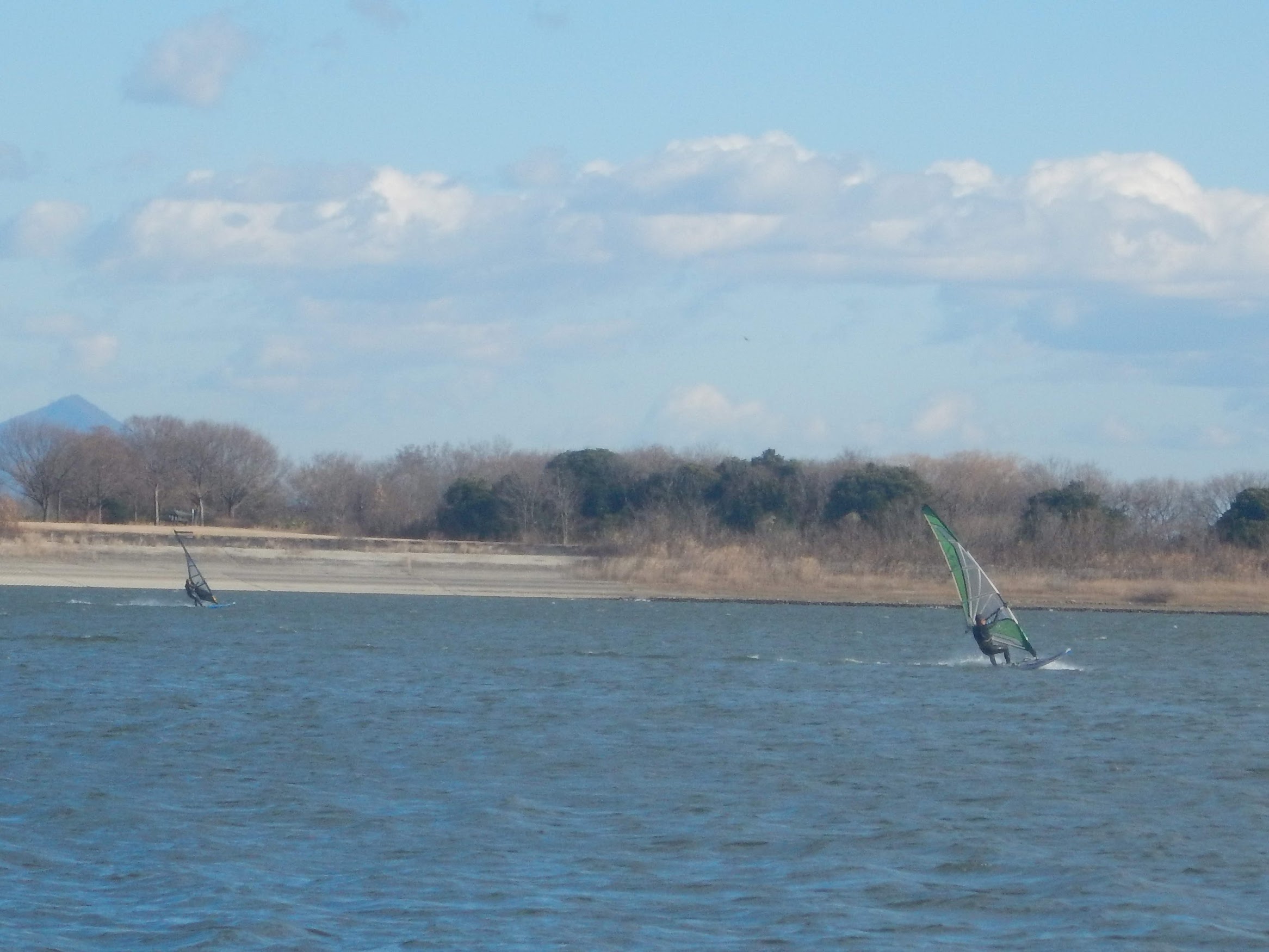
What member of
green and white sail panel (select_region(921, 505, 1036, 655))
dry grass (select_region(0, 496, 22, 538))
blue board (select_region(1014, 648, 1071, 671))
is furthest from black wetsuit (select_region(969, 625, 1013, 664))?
dry grass (select_region(0, 496, 22, 538))

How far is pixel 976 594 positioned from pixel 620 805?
13.9m

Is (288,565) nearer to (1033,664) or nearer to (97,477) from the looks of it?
(97,477)

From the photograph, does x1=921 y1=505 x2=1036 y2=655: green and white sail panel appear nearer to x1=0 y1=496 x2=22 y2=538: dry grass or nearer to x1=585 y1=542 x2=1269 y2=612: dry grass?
x1=585 y1=542 x2=1269 y2=612: dry grass

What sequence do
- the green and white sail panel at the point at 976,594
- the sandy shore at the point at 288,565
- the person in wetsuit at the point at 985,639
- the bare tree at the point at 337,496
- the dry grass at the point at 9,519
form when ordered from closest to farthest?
the green and white sail panel at the point at 976,594 < the person in wetsuit at the point at 985,639 < the sandy shore at the point at 288,565 < the dry grass at the point at 9,519 < the bare tree at the point at 337,496

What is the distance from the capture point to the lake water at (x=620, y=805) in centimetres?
928

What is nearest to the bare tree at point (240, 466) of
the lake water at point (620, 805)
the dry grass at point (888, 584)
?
the dry grass at point (888, 584)

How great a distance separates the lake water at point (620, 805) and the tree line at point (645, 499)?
1121 inches

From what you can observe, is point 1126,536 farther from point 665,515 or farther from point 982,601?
point 982,601

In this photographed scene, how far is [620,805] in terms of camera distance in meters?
13.2

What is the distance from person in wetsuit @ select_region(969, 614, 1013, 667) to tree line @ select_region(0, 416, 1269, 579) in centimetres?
2701

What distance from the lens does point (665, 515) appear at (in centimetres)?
6159

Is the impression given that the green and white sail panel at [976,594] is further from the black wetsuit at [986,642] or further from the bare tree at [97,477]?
the bare tree at [97,477]

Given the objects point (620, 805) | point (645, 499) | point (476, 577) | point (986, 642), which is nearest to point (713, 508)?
point (645, 499)

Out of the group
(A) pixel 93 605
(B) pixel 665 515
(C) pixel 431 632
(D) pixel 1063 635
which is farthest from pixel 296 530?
(D) pixel 1063 635
